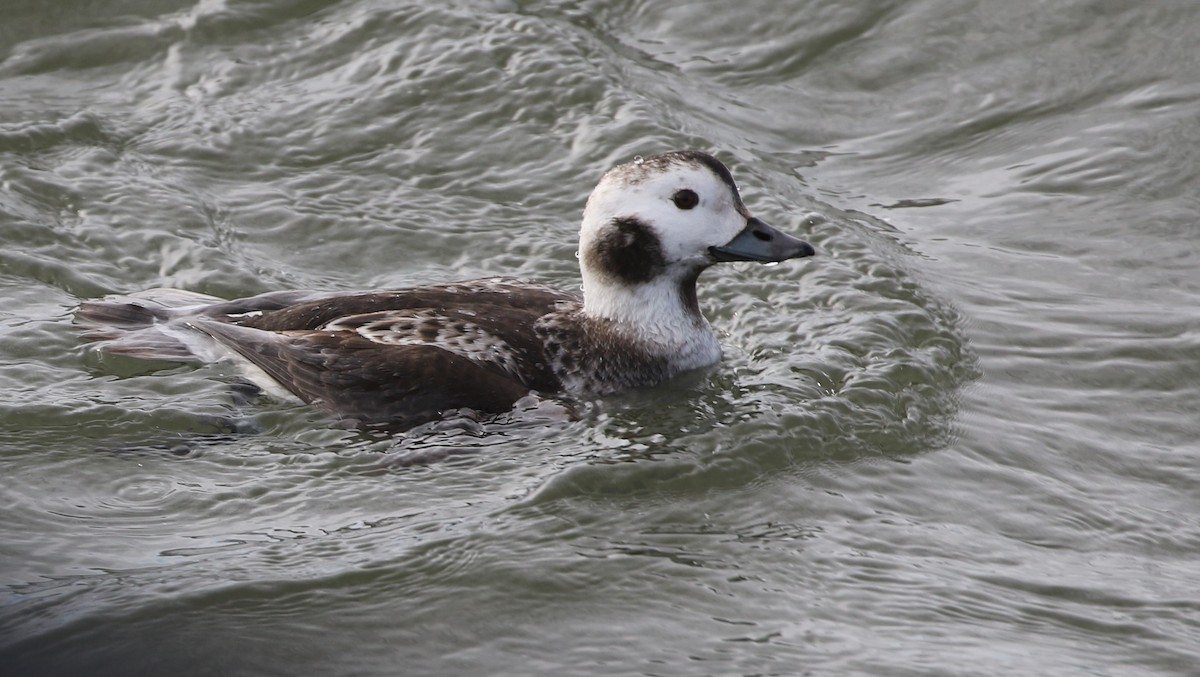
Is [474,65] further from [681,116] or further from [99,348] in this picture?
[99,348]

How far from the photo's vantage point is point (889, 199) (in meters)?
11.7

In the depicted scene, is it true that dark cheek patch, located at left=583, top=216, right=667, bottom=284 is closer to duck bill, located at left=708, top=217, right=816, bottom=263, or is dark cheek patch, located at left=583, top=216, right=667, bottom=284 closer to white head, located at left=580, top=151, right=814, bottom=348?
white head, located at left=580, top=151, right=814, bottom=348

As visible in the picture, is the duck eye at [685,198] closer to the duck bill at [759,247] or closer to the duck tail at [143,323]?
the duck bill at [759,247]

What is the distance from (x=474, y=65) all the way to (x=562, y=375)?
4.91 metres

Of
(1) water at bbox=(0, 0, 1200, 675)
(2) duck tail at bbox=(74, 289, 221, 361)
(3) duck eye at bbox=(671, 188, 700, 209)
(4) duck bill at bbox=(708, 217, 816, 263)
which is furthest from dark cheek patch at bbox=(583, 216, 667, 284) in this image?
(2) duck tail at bbox=(74, 289, 221, 361)

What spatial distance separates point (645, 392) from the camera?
9.09m

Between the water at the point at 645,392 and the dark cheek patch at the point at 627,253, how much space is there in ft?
2.24

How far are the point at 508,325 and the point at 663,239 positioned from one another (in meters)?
0.95

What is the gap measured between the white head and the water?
1.64 ft

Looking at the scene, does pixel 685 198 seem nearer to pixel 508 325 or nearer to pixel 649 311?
pixel 649 311

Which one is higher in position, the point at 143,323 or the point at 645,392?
the point at 143,323

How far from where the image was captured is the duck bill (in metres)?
8.89

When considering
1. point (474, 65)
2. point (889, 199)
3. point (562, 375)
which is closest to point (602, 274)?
point (562, 375)

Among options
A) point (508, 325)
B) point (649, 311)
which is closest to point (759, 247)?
point (649, 311)
